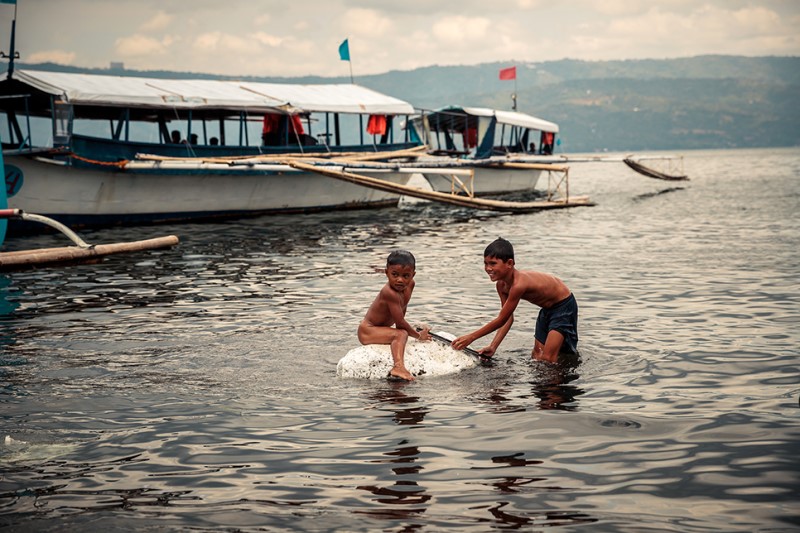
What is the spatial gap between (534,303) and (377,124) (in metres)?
29.6

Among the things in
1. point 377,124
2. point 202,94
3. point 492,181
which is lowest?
point 492,181

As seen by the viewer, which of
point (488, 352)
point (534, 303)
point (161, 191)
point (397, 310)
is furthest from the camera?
point (161, 191)

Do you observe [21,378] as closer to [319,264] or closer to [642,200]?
[319,264]

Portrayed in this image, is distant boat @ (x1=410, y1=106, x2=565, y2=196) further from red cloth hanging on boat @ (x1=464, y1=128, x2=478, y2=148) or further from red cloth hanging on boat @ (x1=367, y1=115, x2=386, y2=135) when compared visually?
red cloth hanging on boat @ (x1=367, y1=115, x2=386, y2=135)

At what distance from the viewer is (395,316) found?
8227 mm

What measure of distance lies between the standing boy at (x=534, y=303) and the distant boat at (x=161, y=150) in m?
18.7

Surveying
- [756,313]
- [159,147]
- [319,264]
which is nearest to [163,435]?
[756,313]

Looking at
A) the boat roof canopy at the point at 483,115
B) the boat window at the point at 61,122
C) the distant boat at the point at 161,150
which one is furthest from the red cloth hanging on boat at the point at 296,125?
the boat roof canopy at the point at 483,115

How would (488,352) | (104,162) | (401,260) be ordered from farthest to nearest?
(104,162), (488,352), (401,260)

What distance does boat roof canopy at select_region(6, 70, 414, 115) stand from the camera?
25.9m

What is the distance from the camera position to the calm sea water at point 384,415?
208 inches

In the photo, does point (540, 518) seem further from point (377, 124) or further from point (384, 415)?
point (377, 124)

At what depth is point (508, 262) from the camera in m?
8.13

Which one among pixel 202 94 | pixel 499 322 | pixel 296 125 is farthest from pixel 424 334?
pixel 296 125
